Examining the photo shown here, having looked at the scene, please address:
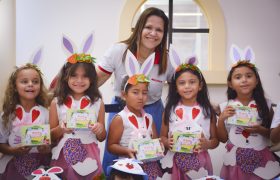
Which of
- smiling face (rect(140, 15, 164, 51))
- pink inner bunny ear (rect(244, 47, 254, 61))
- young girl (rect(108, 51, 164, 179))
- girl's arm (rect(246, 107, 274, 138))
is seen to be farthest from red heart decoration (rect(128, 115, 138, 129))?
pink inner bunny ear (rect(244, 47, 254, 61))

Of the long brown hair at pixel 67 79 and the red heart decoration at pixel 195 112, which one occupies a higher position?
the long brown hair at pixel 67 79

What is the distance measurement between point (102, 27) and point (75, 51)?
1917 mm

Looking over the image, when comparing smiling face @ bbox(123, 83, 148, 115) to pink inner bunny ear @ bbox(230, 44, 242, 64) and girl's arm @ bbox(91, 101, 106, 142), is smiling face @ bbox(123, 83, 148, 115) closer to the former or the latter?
girl's arm @ bbox(91, 101, 106, 142)

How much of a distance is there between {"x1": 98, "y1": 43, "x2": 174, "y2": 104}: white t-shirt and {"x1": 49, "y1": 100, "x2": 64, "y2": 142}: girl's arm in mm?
617

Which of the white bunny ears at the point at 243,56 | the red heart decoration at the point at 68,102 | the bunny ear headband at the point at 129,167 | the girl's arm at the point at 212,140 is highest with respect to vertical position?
the white bunny ears at the point at 243,56

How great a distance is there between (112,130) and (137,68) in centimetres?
54

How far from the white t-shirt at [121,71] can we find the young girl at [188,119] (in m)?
0.16

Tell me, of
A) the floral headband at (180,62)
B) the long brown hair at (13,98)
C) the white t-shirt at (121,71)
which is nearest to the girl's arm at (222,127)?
the floral headband at (180,62)

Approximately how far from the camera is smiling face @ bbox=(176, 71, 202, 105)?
9.50 ft

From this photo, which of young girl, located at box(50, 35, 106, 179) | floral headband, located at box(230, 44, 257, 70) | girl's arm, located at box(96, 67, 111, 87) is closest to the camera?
young girl, located at box(50, 35, 106, 179)

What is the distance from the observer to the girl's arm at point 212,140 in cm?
279

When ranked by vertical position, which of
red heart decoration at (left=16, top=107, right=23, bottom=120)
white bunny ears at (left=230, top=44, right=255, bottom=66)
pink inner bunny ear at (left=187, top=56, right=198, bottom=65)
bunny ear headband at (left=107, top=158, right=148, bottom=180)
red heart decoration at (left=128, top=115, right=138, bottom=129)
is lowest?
bunny ear headband at (left=107, top=158, right=148, bottom=180)

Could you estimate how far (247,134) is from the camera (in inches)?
113

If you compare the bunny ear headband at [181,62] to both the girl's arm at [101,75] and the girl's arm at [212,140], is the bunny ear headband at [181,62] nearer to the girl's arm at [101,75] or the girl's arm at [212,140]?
the girl's arm at [212,140]
